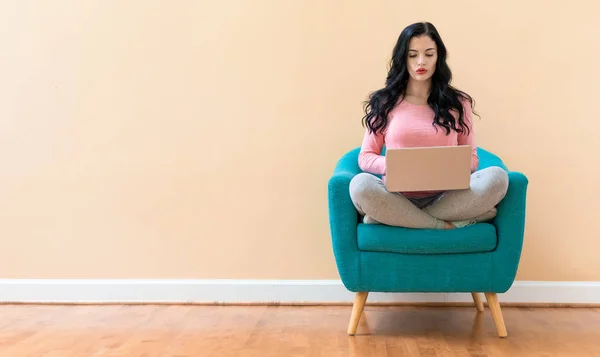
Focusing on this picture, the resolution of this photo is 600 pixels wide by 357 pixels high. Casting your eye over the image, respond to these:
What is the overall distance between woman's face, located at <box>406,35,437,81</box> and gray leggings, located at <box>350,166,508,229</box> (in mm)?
476

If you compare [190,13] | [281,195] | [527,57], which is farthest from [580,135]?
[190,13]

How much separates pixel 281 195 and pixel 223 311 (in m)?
0.59

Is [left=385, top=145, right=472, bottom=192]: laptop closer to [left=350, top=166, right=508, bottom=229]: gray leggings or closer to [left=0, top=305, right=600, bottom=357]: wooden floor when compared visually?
[left=350, top=166, right=508, bottom=229]: gray leggings

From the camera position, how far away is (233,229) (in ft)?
9.96

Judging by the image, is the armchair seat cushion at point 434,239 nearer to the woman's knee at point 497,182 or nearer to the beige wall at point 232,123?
the woman's knee at point 497,182

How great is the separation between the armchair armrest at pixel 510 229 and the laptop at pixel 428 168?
0.60ft

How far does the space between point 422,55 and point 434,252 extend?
0.77 meters

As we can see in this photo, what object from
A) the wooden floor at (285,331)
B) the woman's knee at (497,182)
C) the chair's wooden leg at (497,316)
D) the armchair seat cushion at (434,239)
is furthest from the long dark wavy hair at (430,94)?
the wooden floor at (285,331)

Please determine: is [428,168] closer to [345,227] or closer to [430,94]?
[345,227]

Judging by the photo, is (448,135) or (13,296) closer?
(448,135)

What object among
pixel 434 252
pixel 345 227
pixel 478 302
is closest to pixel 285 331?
pixel 345 227

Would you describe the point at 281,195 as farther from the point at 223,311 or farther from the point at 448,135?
the point at 448,135

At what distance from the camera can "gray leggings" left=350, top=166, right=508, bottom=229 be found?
2279 mm

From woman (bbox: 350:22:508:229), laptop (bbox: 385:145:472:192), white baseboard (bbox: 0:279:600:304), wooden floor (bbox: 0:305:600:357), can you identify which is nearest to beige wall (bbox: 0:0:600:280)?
white baseboard (bbox: 0:279:600:304)
